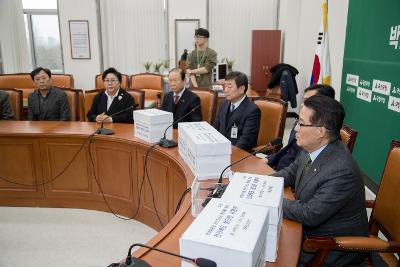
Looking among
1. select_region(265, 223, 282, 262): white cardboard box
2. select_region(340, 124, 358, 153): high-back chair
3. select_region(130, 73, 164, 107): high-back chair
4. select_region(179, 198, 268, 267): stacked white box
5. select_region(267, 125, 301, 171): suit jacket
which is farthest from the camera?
select_region(130, 73, 164, 107): high-back chair

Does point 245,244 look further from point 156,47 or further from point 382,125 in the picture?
point 156,47

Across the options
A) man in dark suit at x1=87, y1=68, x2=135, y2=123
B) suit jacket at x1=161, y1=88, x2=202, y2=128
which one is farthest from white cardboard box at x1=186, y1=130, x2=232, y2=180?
man in dark suit at x1=87, y1=68, x2=135, y2=123

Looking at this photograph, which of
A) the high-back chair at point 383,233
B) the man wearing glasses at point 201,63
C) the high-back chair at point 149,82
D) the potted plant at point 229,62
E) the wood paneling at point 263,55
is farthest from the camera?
the potted plant at point 229,62

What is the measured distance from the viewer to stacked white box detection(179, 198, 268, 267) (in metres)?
0.90

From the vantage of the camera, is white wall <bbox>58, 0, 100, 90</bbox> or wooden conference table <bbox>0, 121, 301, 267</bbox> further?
white wall <bbox>58, 0, 100, 90</bbox>

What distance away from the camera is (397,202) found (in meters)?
1.61

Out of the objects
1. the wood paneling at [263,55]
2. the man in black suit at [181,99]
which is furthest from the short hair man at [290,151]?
the wood paneling at [263,55]

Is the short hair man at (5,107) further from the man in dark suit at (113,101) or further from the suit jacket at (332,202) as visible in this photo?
the suit jacket at (332,202)

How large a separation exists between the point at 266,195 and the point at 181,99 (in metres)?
2.28

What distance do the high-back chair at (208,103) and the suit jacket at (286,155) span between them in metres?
1.08

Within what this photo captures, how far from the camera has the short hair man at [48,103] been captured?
3.69 meters

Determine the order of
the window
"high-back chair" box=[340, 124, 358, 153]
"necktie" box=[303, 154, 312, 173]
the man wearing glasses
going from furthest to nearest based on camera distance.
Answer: the window, the man wearing glasses, "high-back chair" box=[340, 124, 358, 153], "necktie" box=[303, 154, 312, 173]

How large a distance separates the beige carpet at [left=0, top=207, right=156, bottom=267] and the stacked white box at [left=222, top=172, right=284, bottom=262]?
149 centimetres

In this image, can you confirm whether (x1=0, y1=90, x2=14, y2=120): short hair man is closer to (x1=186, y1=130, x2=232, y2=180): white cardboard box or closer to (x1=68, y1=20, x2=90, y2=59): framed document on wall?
(x1=186, y1=130, x2=232, y2=180): white cardboard box
